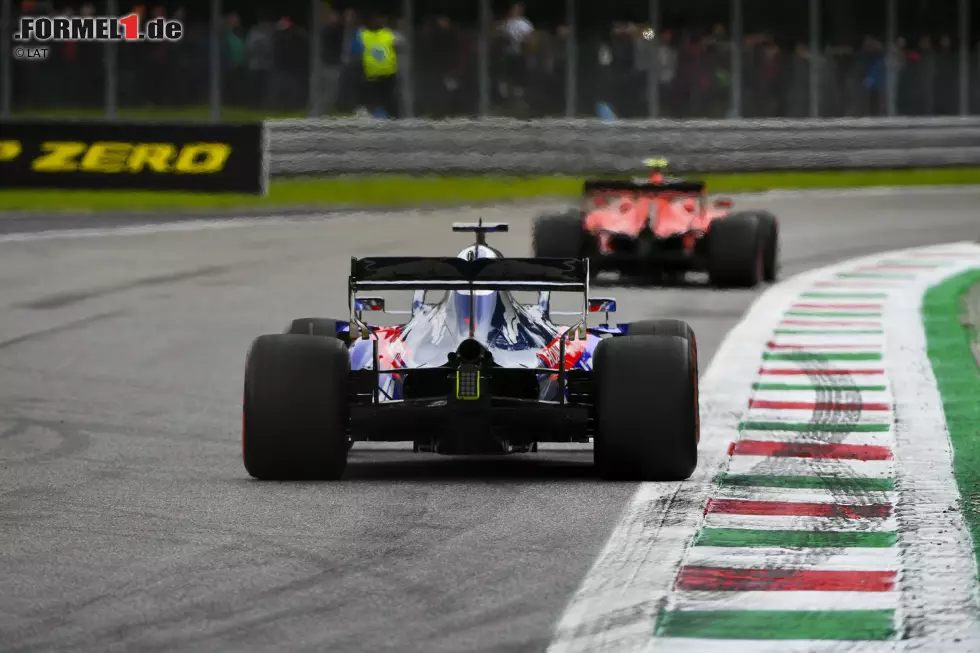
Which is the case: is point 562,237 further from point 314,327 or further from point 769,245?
point 314,327

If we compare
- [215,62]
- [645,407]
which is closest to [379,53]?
[215,62]

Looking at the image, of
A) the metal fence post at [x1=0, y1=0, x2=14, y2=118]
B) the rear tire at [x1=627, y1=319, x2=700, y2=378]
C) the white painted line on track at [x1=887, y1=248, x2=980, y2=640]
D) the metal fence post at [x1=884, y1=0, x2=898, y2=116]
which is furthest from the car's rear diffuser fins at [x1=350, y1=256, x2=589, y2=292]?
the metal fence post at [x1=884, y1=0, x2=898, y2=116]

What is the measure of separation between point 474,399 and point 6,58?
2101 cm

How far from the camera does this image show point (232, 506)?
8875 millimetres

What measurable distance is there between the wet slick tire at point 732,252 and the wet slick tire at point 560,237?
116 cm

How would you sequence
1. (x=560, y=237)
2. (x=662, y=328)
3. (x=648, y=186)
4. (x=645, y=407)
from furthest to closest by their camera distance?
(x=560, y=237), (x=648, y=186), (x=662, y=328), (x=645, y=407)

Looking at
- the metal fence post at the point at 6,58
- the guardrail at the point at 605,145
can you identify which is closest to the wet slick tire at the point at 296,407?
the guardrail at the point at 605,145

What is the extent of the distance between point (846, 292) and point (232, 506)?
11.7 metres

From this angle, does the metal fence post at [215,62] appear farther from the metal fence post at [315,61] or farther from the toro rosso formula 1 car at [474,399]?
the toro rosso formula 1 car at [474,399]

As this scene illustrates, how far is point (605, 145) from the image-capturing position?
1243 inches

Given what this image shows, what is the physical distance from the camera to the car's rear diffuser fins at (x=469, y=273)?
9.75 m

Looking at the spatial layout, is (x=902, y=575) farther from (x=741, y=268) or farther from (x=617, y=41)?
(x=617, y=41)

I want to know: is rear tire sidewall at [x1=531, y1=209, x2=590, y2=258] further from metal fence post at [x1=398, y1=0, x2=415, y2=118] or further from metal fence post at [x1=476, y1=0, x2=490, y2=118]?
metal fence post at [x1=476, y1=0, x2=490, y2=118]

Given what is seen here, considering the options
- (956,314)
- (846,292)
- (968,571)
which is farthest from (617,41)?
(968,571)
